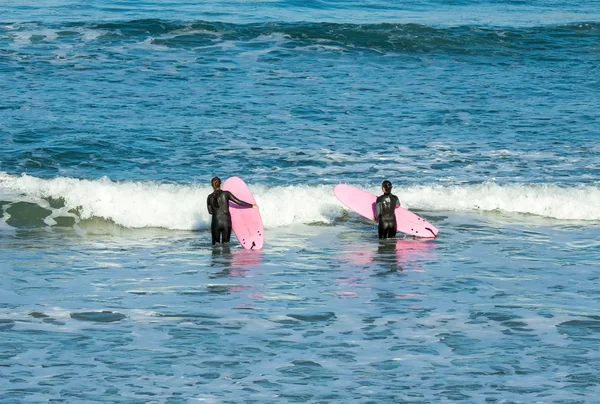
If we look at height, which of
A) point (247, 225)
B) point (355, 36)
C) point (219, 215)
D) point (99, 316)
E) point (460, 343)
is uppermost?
point (355, 36)

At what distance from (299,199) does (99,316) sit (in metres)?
7.85

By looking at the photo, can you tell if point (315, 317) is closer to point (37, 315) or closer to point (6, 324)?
point (37, 315)

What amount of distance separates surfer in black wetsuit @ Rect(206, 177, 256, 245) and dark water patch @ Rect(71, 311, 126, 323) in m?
4.67

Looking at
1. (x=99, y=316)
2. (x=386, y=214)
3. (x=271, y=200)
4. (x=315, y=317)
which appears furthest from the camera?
(x=271, y=200)

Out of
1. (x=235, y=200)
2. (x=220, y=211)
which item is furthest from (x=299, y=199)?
(x=220, y=211)

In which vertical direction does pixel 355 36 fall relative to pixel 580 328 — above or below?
above

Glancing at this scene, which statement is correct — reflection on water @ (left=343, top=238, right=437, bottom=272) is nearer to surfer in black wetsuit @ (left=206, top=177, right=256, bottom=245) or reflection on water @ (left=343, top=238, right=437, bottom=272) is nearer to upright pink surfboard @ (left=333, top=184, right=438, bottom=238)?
upright pink surfboard @ (left=333, top=184, right=438, bottom=238)

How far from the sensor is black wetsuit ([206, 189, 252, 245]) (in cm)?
1709

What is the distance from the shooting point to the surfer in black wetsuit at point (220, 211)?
17.1 meters

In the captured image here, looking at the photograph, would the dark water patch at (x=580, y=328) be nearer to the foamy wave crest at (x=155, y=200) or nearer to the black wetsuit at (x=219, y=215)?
the black wetsuit at (x=219, y=215)

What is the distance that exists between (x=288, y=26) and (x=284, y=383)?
2468 centimetres

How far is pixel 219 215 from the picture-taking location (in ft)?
56.1

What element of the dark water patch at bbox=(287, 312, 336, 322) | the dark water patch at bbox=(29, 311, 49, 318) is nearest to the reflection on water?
the dark water patch at bbox=(287, 312, 336, 322)

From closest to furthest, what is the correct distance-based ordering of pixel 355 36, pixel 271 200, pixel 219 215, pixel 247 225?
pixel 219 215 → pixel 247 225 → pixel 271 200 → pixel 355 36
